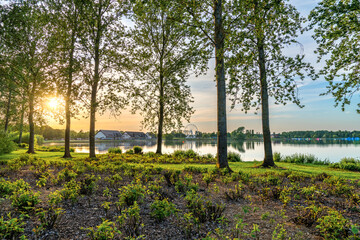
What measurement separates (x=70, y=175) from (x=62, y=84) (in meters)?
10.6

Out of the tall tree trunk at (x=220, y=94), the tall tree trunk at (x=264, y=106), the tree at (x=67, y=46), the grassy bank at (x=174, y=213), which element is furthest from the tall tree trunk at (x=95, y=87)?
the tall tree trunk at (x=264, y=106)

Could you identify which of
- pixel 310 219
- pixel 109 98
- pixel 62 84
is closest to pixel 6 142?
pixel 62 84

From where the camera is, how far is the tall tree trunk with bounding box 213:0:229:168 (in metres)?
9.11

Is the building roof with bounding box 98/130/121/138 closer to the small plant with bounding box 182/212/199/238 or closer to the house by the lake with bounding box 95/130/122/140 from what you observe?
the house by the lake with bounding box 95/130/122/140

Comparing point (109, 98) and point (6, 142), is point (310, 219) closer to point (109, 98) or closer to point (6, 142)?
point (109, 98)

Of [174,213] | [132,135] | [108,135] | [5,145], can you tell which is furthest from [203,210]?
[132,135]

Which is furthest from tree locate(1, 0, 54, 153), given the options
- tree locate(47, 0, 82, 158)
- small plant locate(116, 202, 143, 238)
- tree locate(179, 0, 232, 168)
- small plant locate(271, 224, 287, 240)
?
small plant locate(271, 224, 287, 240)

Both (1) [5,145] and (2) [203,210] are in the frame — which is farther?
(1) [5,145]

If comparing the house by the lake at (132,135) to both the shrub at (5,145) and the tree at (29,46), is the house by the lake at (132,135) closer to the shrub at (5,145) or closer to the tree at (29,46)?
the tree at (29,46)

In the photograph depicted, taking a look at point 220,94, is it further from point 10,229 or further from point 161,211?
point 10,229

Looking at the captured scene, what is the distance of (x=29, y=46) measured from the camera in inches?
743

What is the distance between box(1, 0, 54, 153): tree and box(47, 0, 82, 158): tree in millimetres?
1004

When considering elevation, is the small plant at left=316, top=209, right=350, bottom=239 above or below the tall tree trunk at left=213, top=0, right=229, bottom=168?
below

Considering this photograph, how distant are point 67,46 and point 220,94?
13.0 meters
